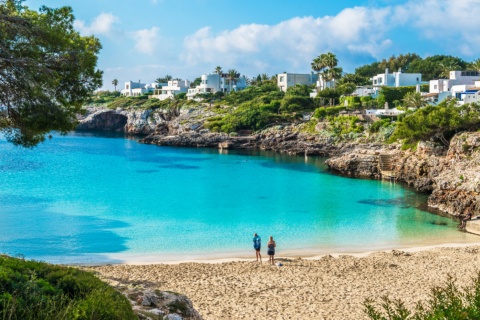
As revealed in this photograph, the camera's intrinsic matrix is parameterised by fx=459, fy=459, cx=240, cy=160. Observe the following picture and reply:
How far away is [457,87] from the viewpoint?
7188 centimetres

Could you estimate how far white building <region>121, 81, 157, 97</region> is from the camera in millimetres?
150050

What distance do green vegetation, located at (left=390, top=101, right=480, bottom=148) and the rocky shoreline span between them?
1.31m

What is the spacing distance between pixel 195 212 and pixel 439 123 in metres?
27.8

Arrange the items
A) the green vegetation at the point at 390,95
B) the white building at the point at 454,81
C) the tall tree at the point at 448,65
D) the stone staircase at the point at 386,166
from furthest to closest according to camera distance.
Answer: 1. the tall tree at the point at 448,65
2. the green vegetation at the point at 390,95
3. the white building at the point at 454,81
4. the stone staircase at the point at 386,166

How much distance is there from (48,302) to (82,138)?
110m

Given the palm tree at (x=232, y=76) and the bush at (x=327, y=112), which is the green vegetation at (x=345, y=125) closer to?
the bush at (x=327, y=112)

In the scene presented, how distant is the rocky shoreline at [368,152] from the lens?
37097 mm

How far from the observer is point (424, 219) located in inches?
1330

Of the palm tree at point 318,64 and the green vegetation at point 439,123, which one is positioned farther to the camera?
the palm tree at point 318,64

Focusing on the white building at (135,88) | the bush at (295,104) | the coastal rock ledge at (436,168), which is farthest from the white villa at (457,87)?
the white building at (135,88)

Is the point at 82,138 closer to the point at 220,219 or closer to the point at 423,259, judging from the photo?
the point at 220,219

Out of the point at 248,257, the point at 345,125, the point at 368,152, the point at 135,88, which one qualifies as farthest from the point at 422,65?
the point at 248,257

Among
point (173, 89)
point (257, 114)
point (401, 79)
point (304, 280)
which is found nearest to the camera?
point (304, 280)

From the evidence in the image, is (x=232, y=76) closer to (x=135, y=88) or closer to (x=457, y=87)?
(x=135, y=88)
